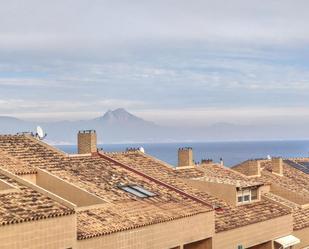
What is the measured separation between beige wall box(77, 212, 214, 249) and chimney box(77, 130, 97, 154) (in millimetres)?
10391

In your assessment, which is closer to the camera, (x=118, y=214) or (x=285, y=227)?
(x=118, y=214)

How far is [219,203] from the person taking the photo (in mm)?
44375

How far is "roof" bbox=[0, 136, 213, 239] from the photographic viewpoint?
3194 centimetres

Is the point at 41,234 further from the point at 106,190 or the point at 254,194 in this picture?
the point at 254,194

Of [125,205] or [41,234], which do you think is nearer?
[41,234]

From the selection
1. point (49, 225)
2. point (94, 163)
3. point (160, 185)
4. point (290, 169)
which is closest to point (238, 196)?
point (160, 185)

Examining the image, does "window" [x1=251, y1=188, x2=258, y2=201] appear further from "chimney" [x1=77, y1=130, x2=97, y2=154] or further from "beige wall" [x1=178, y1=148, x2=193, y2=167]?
"chimney" [x1=77, y1=130, x2=97, y2=154]

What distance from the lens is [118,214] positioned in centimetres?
3331

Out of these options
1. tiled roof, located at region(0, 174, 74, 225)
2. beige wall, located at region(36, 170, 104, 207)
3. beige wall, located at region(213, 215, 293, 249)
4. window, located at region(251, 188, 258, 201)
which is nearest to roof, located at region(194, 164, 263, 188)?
window, located at region(251, 188, 258, 201)

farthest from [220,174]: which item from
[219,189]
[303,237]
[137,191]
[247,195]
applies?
[137,191]

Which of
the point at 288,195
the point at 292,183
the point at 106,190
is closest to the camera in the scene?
the point at 106,190

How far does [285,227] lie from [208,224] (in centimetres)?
1052

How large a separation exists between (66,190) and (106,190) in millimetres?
2713

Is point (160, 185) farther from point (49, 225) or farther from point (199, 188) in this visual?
point (49, 225)
